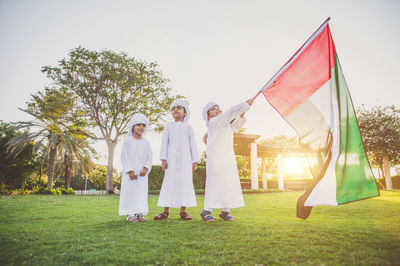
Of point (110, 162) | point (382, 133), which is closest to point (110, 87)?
point (110, 162)

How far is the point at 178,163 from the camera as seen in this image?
4.17m

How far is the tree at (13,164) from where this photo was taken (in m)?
20.8

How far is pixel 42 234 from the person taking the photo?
2.68 m

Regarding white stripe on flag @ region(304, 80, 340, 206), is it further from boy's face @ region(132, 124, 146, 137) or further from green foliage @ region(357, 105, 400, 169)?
green foliage @ region(357, 105, 400, 169)

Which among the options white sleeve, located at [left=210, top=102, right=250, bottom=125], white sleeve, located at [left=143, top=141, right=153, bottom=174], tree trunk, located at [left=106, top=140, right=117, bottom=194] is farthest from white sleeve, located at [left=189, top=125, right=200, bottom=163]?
tree trunk, located at [left=106, top=140, right=117, bottom=194]

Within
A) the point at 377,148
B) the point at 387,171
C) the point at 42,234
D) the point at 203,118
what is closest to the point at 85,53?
the point at 203,118

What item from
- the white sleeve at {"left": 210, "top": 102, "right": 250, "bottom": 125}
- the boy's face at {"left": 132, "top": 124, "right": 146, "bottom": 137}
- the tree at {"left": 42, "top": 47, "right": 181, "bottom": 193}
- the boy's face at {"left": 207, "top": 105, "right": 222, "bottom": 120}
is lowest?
the boy's face at {"left": 132, "top": 124, "right": 146, "bottom": 137}

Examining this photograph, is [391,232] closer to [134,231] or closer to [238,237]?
[238,237]

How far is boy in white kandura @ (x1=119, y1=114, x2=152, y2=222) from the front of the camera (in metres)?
3.91

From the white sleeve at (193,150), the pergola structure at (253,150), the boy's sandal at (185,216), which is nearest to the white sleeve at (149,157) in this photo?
the white sleeve at (193,150)

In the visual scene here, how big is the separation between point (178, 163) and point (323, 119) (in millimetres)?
2511

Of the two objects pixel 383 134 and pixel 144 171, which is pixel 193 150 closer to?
pixel 144 171

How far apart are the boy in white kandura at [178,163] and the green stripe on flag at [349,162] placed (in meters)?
2.33

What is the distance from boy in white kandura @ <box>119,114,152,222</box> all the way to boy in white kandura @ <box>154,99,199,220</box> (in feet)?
1.03
